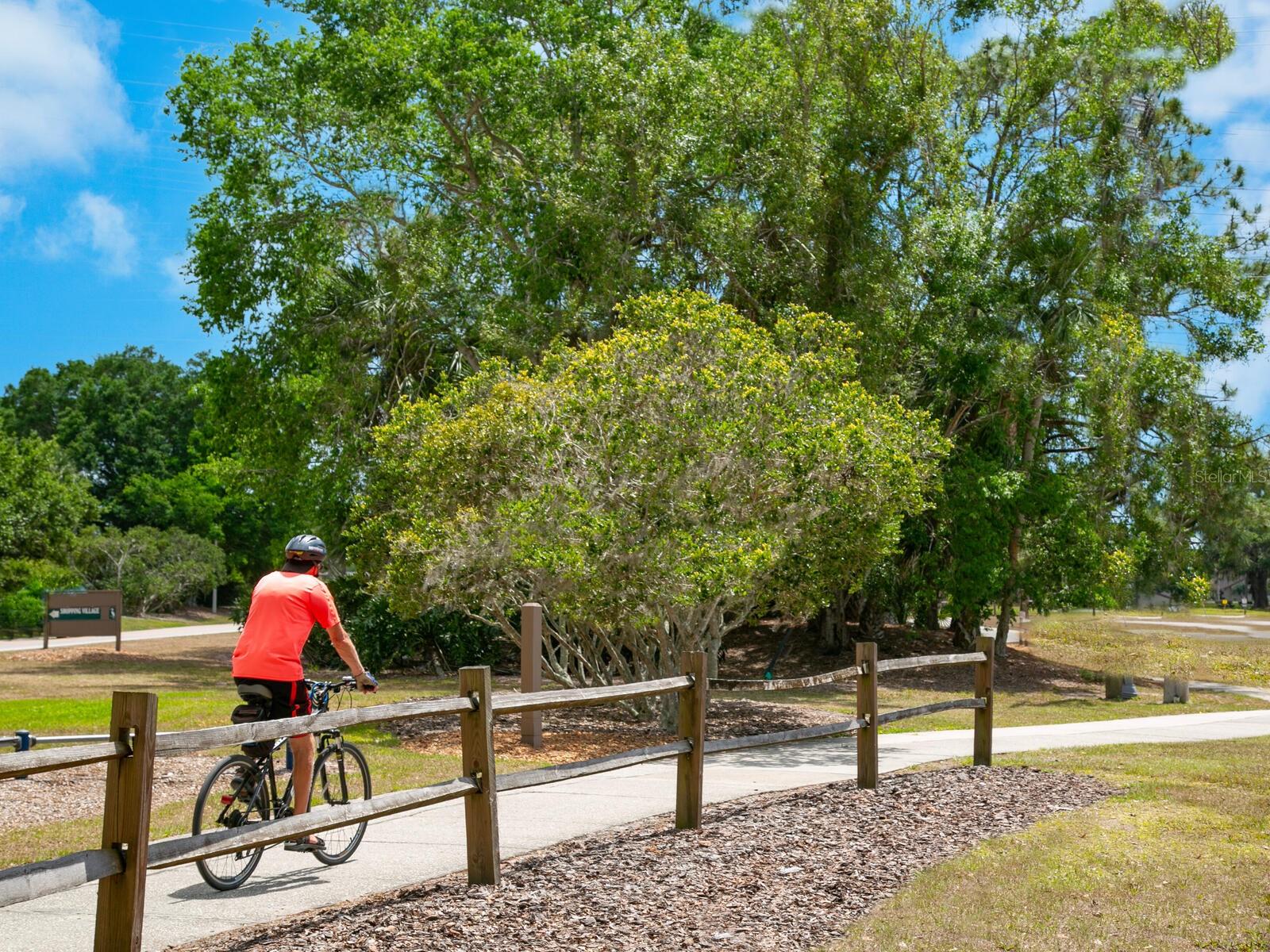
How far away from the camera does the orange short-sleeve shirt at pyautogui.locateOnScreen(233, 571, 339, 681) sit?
274 inches

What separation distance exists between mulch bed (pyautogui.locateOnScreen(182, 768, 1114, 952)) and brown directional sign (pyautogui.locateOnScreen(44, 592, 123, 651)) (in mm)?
24321

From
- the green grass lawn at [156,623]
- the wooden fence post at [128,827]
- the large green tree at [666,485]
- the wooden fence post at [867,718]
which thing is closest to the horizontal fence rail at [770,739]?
the wooden fence post at [867,718]

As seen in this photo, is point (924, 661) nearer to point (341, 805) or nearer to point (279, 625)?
point (279, 625)

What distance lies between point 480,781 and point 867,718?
448 cm

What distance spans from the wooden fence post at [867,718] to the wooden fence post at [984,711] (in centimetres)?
171

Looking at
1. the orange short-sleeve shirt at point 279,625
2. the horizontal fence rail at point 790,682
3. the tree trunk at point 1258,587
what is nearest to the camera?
the orange short-sleeve shirt at point 279,625

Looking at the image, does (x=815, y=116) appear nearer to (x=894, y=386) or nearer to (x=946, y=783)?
(x=894, y=386)

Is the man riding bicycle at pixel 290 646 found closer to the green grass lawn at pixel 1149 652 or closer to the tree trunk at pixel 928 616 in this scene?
the tree trunk at pixel 928 616

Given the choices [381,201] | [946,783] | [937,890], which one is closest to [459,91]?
[381,201]

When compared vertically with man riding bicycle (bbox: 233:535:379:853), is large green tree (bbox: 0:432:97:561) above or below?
above

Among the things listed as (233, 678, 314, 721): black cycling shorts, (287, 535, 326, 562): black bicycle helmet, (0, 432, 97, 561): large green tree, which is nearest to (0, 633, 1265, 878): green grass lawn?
(233, 678, 314, 721): black cycling shorts

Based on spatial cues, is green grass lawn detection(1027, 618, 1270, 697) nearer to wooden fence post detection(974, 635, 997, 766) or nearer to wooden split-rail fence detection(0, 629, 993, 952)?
wooden fence post detection(974, 635, 997, 766)

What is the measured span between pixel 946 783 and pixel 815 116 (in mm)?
14518

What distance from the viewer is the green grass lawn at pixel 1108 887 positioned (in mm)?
6176
